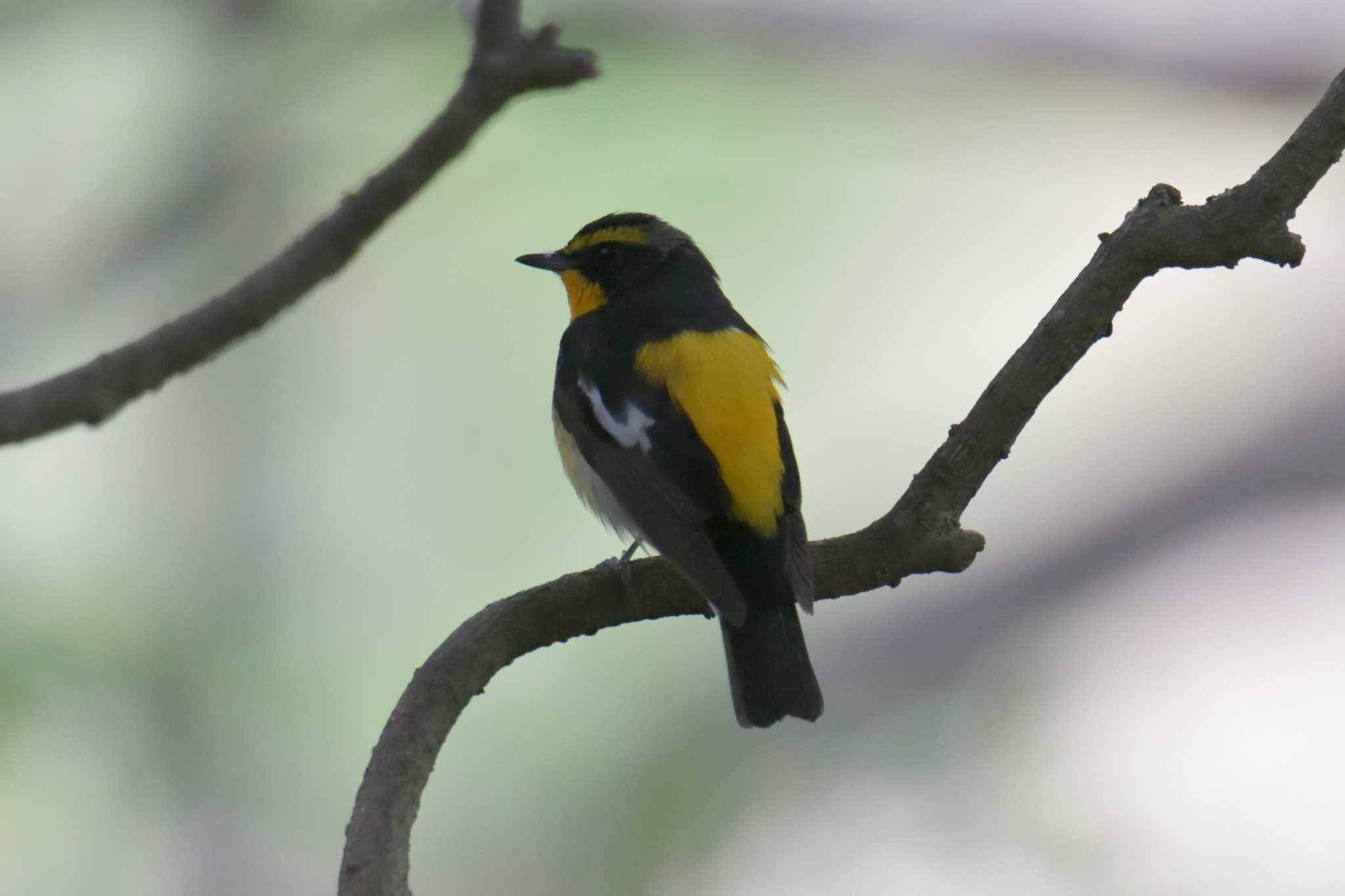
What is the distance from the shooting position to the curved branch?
176cm

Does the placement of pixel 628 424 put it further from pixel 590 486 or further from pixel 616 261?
pixel 616 261

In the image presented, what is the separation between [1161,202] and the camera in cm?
284

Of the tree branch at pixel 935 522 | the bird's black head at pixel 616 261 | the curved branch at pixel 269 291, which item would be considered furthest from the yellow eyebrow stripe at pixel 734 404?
the curved branch at pixel 269 291

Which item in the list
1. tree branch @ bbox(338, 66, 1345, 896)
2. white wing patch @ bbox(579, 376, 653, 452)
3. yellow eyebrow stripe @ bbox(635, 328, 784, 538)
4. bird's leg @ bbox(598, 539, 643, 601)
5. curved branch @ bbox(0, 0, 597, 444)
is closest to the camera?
curved branch @ bbox(0, 0, 597, 444)

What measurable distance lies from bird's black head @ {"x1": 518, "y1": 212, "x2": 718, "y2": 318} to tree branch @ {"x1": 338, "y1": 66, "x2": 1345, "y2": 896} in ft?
4.71

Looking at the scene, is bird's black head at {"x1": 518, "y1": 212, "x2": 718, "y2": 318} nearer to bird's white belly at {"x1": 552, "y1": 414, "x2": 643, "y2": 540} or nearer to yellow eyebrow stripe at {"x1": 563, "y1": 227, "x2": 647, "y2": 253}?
yellow eyebrow stripe at {"x1": 563, "y1": 227, "x2": 647, "y2": 253}

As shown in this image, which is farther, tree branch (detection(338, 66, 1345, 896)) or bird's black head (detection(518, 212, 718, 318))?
bird's black head (detection(518, 212, 718, 318))

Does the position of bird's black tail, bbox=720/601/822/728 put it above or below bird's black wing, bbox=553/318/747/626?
below

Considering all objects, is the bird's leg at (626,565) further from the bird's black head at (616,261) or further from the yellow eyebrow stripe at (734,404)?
the bird's black head at (616,261)

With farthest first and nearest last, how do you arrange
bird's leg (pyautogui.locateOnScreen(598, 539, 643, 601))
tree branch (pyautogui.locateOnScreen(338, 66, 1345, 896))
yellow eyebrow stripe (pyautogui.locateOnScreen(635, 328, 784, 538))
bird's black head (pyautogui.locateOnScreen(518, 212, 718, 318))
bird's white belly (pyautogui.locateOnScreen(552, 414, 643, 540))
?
bird's black head (pyautogui.locateOnScreen(518, 212, 718, 318)) → bird's white belly (pyautogui.locateOnScreen(552, 414, 643, 540)) → yellow eyebrow stripe (pyautogui.locateOnScreen(635, 328, 784, 538)) → bird's leg (pyautogui.locateOnScreen(598, 539, 643, 601)) → tree branch (pyautogui.locateOnScreen(338, 66, 1345, 896))

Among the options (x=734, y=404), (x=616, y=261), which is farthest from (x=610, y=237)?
(x=734, y=404)

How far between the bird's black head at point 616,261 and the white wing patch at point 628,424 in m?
0.78

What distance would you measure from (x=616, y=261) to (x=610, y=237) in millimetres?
82

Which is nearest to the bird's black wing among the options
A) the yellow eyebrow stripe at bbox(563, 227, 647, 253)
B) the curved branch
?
the yellow eyebrow stripe at bbox(563, 227, 647, 253)
